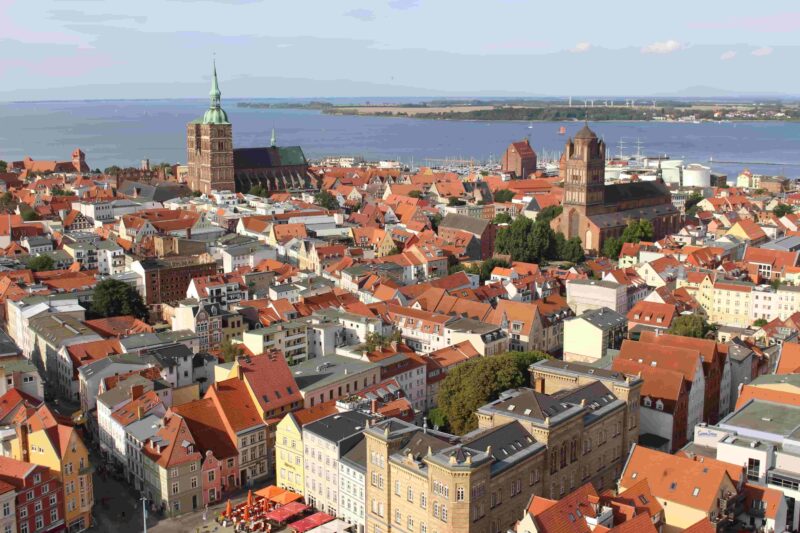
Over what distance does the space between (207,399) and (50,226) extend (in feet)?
191

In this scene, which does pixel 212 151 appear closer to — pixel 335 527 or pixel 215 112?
pixel 215 112

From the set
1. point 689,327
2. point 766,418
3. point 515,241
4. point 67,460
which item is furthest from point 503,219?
point 67,460

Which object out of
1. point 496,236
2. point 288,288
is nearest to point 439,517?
point 288,288

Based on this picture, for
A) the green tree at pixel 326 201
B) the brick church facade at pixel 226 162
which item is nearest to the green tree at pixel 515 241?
the green tree at pixel 326 201

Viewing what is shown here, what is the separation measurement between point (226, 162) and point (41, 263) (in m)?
48.8

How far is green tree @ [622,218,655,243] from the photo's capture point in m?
90.2

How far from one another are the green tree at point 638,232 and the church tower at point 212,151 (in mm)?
54878

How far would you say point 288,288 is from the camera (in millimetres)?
63938

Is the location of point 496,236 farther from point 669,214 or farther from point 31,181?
point 31,181

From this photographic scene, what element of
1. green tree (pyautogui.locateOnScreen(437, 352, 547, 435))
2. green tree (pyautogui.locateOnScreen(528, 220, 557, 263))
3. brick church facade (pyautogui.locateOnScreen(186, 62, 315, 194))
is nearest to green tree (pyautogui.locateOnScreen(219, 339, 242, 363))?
green tree (pyautogui.locateOnScreen(437, 352, 547, 435))

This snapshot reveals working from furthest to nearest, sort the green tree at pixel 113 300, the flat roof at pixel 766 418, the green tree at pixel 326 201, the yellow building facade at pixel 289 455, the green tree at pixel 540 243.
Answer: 1. the green tree at pixel 326 201
2. the green tree at pixel 540 243
3. the green tree at pixel 113 300
4. the yellow building facade at pixel 289 455
5. the flat roof at pixel 766 418

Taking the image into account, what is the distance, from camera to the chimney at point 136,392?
41234 mm

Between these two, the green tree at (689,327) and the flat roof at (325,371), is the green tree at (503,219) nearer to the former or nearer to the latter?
the green tree at (689,327)

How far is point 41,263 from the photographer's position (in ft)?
236
